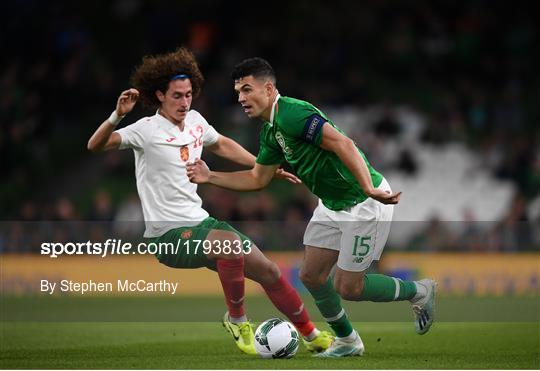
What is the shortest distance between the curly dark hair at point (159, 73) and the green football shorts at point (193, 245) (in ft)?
4.02

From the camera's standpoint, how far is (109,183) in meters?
21.6

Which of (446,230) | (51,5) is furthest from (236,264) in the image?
(51,5)

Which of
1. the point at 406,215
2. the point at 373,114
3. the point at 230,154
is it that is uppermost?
the point at 230,154

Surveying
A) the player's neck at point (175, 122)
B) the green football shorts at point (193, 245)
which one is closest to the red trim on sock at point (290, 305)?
the green football shorts at point (193, 245)

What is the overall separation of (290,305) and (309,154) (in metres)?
1.33

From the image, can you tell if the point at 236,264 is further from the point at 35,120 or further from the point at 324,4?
the point at 324,4

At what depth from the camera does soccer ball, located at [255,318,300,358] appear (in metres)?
9.20

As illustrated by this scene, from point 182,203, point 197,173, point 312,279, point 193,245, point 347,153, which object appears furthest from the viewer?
point 182,203

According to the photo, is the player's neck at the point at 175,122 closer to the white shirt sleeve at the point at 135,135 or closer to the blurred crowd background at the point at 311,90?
the white shirt sleeve at the point at 135,135

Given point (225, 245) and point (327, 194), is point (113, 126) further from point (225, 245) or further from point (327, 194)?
point (327, 194)

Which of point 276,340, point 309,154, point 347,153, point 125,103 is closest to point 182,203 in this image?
point 125,103

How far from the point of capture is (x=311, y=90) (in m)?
22.7

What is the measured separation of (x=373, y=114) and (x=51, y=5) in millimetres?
6751

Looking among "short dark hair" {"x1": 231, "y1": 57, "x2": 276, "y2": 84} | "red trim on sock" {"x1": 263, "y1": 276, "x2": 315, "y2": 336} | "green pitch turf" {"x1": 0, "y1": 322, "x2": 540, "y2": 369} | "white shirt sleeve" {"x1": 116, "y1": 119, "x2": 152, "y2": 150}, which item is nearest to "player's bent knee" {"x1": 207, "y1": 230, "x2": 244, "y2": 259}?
"red trim on sock" {"x1": 263, "y1": 276, "x2": 315, "y2": 336}
